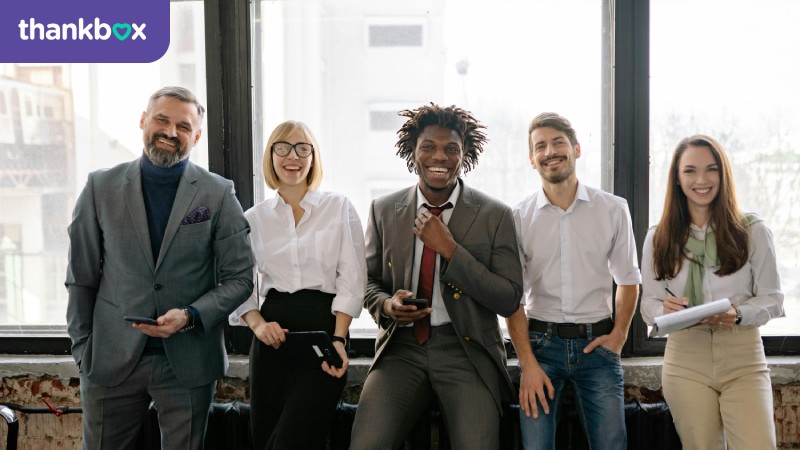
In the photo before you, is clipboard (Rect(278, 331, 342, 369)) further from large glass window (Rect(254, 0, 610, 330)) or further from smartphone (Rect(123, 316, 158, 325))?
large glass window (Rect(254, 0, 610, 330))

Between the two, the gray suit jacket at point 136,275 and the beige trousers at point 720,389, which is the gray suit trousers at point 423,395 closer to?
the gray suit jacket at point 136,275

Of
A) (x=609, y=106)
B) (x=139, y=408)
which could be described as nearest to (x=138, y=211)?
(x=139, y=408)

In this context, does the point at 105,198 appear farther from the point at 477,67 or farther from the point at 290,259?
the point at 477,67

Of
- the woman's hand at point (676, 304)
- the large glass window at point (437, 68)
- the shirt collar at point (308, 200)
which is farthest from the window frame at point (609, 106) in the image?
the woman's hand at point (676, 304)

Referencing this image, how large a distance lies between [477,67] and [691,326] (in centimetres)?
161

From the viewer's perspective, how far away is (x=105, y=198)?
9.30 feet

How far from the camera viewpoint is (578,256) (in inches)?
122

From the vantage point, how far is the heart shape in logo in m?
3.64

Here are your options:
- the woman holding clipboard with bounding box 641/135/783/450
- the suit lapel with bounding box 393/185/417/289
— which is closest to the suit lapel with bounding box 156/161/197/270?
the suit lapel with bounding box 393/185/417/289

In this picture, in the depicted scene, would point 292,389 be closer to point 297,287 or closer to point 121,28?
point 297,287

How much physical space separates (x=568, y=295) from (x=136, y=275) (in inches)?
71.3

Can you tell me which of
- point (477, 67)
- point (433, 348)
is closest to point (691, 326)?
point (433, 348)

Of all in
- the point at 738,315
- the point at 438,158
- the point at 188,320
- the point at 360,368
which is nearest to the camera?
the point at 188,320

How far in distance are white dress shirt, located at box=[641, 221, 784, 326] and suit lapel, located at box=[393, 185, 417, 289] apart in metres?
1.05
